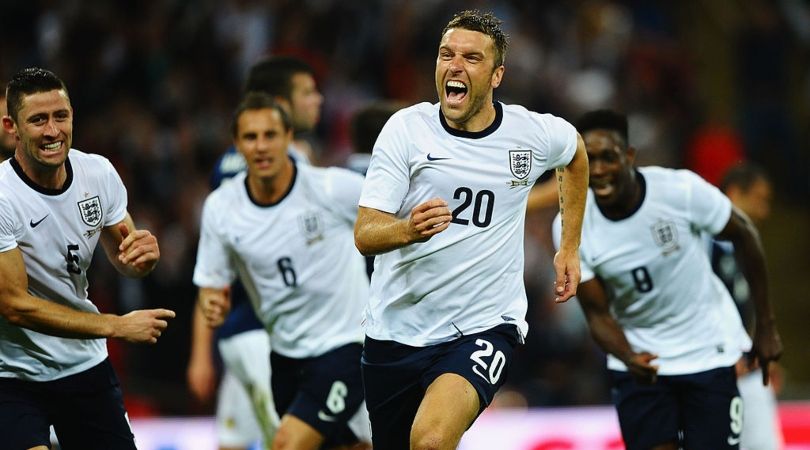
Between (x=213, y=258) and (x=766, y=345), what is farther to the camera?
(x=213, y=258)

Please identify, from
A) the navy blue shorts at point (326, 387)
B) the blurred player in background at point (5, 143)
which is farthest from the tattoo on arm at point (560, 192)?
the blurred player in background at point (5, 143)

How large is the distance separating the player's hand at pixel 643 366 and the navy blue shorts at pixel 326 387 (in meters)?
1.51

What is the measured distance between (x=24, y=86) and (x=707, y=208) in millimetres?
3509

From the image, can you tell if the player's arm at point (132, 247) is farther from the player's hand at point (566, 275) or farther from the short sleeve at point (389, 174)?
the player's hand at point (566, 275)

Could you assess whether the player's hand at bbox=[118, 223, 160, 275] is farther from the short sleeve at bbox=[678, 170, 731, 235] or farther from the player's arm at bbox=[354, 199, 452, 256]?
the short sleeve at bbox=[678, 170, 731, 235]

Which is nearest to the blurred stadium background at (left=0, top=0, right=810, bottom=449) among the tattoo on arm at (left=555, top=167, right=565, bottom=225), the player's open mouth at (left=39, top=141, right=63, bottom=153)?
the tattoo on arm at (left=555, top=167, right=565, bottom=225)

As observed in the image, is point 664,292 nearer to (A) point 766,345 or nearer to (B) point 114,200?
(A) point 766,345

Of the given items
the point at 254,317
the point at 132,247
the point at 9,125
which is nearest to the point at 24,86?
the point at 9,125

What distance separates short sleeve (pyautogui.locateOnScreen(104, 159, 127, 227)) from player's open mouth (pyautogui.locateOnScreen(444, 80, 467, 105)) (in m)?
1.65

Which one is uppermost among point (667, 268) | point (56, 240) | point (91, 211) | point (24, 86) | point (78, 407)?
point (24, 86)

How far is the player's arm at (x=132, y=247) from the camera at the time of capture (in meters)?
5.88

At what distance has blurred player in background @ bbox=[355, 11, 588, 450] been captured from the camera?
229 inches

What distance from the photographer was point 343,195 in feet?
24.0

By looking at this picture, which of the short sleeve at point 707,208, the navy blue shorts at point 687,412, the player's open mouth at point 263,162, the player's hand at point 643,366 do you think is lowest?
the navy blue shorts at point 687,412
